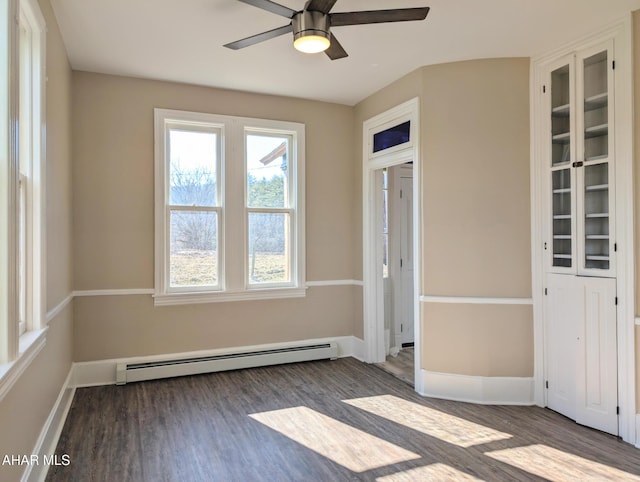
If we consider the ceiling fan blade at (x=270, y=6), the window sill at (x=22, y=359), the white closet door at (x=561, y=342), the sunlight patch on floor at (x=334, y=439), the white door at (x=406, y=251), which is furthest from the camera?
the white door at (x=406, y=251)

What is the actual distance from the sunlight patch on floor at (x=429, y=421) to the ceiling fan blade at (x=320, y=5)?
291 cm

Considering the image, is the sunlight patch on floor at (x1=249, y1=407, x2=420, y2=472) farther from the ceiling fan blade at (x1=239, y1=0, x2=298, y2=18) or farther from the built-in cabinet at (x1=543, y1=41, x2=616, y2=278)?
the ceiling fan blade at (x1=239, y1=0, x2=298, y2=18)

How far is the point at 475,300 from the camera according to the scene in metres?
3.79

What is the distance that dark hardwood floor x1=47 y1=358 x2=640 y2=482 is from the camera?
261cm

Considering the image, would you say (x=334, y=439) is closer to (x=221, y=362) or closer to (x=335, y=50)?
(x=221, y=362)

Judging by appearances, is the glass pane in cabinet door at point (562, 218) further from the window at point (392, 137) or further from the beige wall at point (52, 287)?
the beige wall at point (52, 287)

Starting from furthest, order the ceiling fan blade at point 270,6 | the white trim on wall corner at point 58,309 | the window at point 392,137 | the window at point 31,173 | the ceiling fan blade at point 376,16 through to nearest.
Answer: the window at point 392,137 → the white trim on wall corner at point 58,309 → the window at point 31,173 → the ceiling fan blade at point 376,16 → the ceiling fan blade at point 270,6

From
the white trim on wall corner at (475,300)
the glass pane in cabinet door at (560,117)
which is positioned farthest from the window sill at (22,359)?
the glass pane in cabinet door at (560,117)

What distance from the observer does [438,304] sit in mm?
3904

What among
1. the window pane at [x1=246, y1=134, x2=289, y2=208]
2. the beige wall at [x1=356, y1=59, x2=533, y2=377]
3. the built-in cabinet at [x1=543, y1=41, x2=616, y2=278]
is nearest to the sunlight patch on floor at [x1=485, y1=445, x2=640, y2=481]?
the beige wall at [x1=356, y1=59, x2=533, y2=377]

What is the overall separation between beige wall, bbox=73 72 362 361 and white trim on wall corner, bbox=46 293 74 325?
36 centimetres

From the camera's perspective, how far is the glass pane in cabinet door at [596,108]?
322 centimetres

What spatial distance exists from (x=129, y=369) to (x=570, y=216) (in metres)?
4.17

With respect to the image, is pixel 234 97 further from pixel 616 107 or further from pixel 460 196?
pixel 616 107
